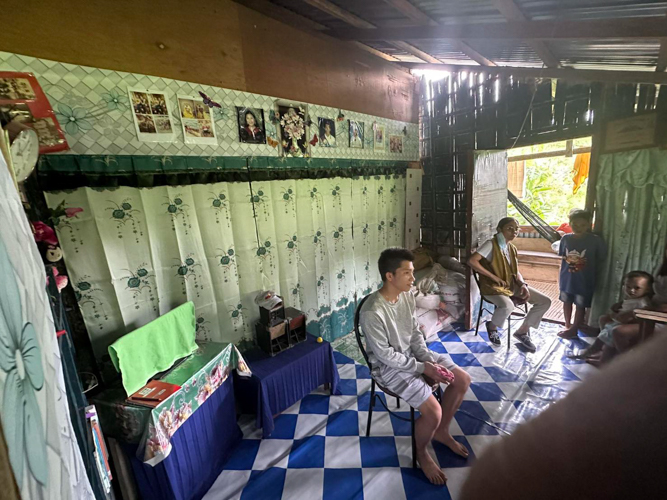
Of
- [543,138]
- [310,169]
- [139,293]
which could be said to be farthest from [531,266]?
[139,293]

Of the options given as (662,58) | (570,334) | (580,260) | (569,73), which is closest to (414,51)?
(569,73)

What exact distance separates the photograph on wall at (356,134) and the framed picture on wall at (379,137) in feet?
0.72

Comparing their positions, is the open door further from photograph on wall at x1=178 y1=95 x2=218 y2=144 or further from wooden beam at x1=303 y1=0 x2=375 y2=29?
photograph on wall at x1=178 y1=95 x2=218 y2=144

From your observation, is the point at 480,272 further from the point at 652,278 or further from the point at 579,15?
the point at 579,15

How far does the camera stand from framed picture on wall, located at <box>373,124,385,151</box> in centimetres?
321

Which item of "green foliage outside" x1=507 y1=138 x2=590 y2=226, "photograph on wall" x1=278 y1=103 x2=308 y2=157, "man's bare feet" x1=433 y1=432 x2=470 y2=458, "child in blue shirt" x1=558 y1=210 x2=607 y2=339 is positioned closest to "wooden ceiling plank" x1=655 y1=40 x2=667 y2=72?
"child in blue shirt" x1=558 y1=210 x2=607 y2=339

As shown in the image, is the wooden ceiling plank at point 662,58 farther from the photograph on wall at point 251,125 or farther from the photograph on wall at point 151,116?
the photograph on wall at point 151,116

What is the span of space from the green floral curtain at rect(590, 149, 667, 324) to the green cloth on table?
3.80 m

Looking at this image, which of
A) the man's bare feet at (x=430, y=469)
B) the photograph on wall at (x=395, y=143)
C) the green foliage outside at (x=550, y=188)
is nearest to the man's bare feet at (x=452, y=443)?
the man's bare feet at (x=430, y=469)

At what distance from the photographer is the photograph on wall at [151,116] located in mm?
1669

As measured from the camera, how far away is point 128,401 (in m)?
1.40

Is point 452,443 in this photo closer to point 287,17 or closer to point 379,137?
point 379,137

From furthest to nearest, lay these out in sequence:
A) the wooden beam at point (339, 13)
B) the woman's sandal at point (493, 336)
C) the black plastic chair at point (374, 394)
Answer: the woman's sandal at point (493, 336) < the wooden beam at point (339, 13) < the black plastic chair at point (374, 394)

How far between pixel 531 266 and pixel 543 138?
10.8 feet
